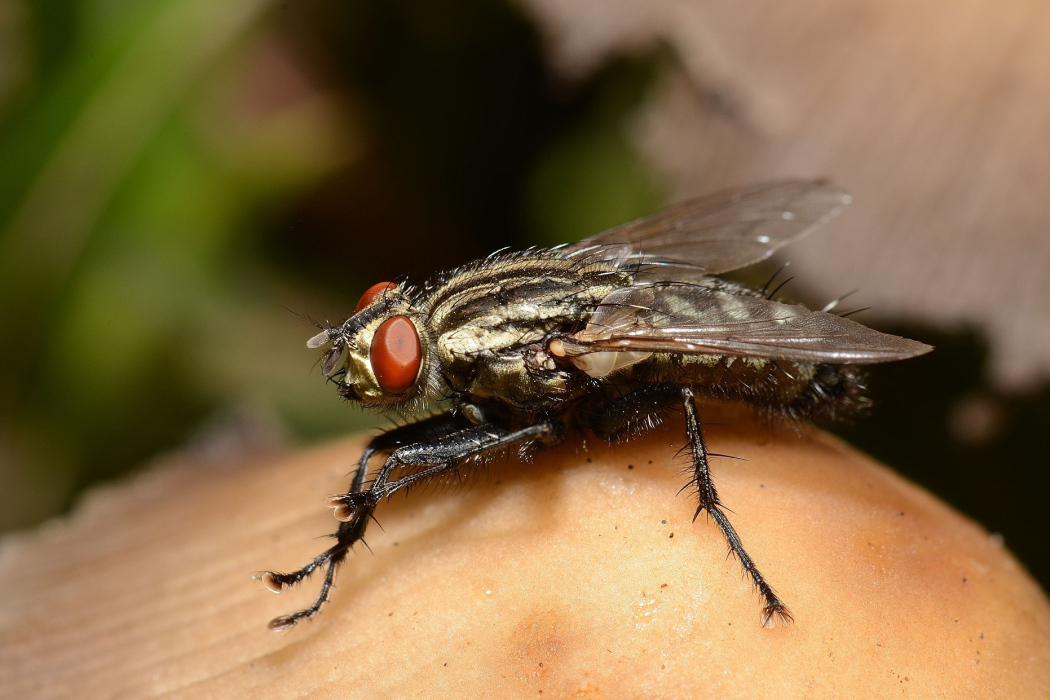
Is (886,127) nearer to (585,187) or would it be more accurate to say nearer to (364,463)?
(585,187)

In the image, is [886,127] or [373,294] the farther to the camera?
[886,127]

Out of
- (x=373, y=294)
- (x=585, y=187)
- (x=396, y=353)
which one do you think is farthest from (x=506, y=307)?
(x=585, y=187)

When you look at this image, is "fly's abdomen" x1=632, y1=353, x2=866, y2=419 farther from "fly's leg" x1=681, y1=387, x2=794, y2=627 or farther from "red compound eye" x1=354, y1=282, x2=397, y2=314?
"red compound eye" x1=354, y1=282, x2=397, y2=314

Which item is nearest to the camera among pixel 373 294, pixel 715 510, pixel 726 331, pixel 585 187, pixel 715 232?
pixel 715 510

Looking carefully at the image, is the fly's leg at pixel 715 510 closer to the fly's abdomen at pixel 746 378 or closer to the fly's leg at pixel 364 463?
the fly's abdomen at pixel 746 378

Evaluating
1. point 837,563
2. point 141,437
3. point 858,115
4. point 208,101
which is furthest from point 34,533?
point 858,115

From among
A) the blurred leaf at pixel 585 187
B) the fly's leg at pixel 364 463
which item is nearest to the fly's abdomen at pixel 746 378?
the fly's leg at pixel 364 463

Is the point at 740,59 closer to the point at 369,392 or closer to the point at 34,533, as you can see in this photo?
the point at 369,392
